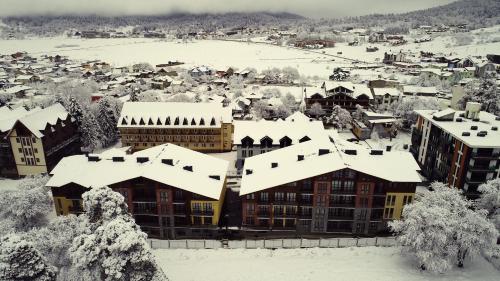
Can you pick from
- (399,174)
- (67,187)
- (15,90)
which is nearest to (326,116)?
(399,174)

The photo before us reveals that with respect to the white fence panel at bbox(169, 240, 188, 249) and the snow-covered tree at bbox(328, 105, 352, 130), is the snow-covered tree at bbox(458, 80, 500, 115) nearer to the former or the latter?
the snow-covered tree at bbox(328, 105, 352, 130)

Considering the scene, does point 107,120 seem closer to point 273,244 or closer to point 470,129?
point 273,244

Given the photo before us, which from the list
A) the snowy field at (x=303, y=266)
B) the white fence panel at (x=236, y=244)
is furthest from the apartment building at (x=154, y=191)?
the snowy field at (x=303, y=266)

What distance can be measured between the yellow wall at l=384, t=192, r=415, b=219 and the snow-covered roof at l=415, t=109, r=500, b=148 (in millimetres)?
15847

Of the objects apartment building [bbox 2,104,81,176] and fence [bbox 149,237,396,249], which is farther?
apartment building [bbox 2,104,81,176]

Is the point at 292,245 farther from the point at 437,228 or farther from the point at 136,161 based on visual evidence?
the point at 136,161

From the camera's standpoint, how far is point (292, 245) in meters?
52.7

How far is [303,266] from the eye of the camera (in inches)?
1912

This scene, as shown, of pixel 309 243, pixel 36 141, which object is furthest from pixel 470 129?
pixel 36 141

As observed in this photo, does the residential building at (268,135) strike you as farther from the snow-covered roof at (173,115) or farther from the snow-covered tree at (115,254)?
the snow-covered tree at (115,254)

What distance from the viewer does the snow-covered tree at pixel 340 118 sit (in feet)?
340

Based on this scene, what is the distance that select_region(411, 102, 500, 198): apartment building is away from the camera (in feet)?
195

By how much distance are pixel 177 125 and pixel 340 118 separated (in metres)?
47.5

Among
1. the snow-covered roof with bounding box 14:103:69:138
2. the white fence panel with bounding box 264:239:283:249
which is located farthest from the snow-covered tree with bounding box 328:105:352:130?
the snow-covered roof with bounding box 14:103:69:138
